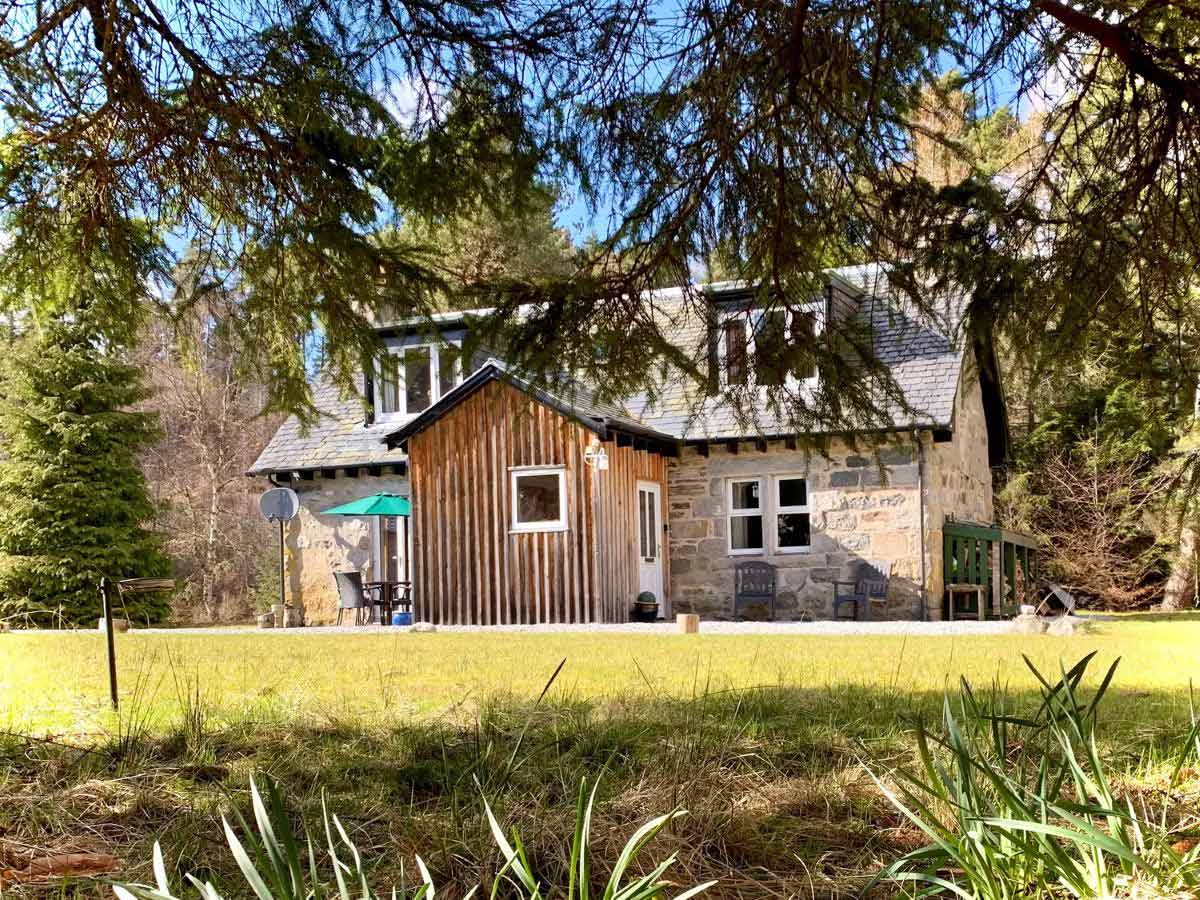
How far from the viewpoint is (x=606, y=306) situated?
4992mm

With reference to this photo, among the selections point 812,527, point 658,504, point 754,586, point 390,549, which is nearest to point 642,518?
point 658,504

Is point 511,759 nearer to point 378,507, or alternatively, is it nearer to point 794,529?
point 794,529

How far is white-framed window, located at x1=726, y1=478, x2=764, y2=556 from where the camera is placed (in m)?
16.5

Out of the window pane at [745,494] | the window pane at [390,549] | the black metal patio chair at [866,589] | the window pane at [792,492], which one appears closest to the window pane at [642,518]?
the window pane at [745,494]

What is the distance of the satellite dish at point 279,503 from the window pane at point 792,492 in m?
7.38

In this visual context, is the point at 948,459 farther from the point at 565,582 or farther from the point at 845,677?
the point at 845,677

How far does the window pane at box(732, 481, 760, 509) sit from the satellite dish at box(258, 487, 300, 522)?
6.72 metres

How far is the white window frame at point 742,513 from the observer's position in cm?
1616

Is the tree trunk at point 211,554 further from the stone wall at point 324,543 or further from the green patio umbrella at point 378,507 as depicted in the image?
the green patio umbrella at point 378,507

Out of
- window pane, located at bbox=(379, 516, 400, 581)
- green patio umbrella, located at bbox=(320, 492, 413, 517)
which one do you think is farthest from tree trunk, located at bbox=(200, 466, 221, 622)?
green patio umbrella, located at bbox=(320, 492, 413, 517)

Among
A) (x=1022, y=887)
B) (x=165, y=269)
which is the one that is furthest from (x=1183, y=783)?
(x=165, y=269)

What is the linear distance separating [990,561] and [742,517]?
386cm

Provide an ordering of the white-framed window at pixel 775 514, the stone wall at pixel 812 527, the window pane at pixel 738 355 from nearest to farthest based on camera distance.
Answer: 1. the window pane at pixel 738 355
2. the stone wall at pixel 812 527
3. the white-framed window at pixel 775 514

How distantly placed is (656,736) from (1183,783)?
1.56 meters
